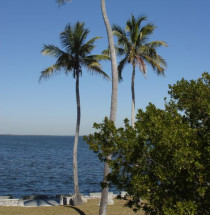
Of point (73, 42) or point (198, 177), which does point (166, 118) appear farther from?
point (73, 42)

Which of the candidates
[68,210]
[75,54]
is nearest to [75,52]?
[75,54]

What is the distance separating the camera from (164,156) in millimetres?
6539

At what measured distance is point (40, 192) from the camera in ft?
104

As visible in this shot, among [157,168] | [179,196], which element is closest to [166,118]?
[157,168]

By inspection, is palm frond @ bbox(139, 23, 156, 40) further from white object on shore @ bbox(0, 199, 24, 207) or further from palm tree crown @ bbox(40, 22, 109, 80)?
white object on shore @ bbox(0, 199, 24, 207)

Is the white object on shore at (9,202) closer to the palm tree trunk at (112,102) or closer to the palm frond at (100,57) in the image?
the palm tree trunk at (112,102)

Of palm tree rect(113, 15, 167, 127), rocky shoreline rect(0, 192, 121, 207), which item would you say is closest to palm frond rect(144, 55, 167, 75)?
palm tree rect(113, 15, 167, 127)

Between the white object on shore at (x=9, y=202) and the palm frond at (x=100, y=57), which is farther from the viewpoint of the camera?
the palm frond at (x=100, y=57)

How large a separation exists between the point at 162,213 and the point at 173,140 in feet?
5.78

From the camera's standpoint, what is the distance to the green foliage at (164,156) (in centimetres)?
634

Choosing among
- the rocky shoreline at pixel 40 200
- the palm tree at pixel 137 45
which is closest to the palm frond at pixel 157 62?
the palm tree at pixel 137 45

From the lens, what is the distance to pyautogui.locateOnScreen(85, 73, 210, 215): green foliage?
634 cm

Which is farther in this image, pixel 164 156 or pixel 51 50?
pixel 51 50

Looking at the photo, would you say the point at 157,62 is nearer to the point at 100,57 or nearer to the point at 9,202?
the point at 100,57
